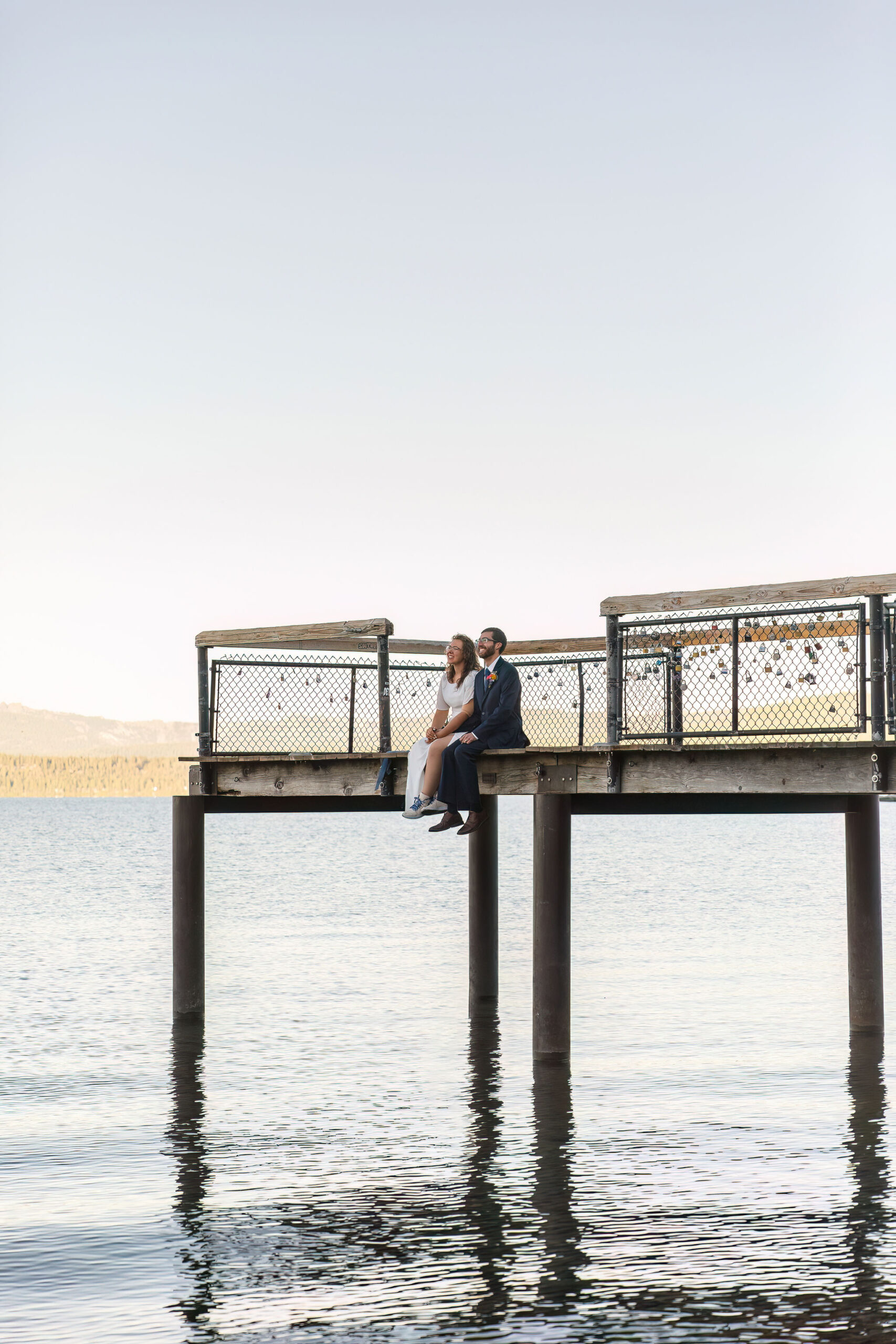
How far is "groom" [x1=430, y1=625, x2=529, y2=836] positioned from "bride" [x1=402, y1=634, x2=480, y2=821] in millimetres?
80

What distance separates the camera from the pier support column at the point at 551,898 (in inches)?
619

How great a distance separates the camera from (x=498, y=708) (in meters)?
15.5

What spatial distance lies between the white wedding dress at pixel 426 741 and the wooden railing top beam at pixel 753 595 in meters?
1.62

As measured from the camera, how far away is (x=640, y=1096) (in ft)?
51.8

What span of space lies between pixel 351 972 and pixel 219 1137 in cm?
1483

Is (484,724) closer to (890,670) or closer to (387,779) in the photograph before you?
(387,779)

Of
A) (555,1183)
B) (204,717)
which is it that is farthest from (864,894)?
(204,717)

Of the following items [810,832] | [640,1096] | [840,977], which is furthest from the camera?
[810,832]

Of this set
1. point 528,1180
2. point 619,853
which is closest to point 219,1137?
point 528,1180

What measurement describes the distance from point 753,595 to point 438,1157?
5408 mm

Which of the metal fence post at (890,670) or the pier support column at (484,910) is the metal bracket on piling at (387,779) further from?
the metal fence post at (890,670)

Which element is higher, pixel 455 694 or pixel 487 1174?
pixel 455 694

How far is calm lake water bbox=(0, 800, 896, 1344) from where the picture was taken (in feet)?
31.1

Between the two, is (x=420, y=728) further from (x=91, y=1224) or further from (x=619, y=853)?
(x=619, y=853)
